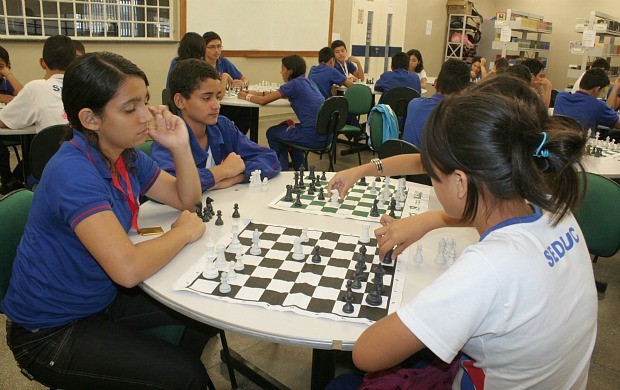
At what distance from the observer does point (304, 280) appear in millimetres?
1562

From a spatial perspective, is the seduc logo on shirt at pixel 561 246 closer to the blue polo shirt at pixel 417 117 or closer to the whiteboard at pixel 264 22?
the blue polo shirt at pixel 417 117

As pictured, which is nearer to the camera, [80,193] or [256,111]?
[80,193]

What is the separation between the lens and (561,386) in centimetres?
122

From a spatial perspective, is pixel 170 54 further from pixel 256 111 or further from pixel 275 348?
pixel 275 348

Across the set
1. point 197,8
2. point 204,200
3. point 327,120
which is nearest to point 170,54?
point 197,8

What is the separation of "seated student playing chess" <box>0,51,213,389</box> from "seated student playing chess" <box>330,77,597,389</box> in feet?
2.45

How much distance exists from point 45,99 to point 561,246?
3.73 metres

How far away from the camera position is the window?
6.02 meters

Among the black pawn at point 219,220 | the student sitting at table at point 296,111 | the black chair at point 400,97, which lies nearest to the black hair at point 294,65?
the student sitting at table at point 296,111

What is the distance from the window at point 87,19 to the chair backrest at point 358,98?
2954 millimetres

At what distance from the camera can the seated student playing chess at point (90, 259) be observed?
152 cm

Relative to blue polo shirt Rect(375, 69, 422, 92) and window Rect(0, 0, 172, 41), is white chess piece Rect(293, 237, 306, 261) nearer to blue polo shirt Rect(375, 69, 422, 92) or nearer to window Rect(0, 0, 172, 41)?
blue polo shirt Rect(375, 69, 422, 92)

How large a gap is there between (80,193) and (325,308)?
32.0 inches

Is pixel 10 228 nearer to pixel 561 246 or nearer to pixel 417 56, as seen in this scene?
pixel 561 246
